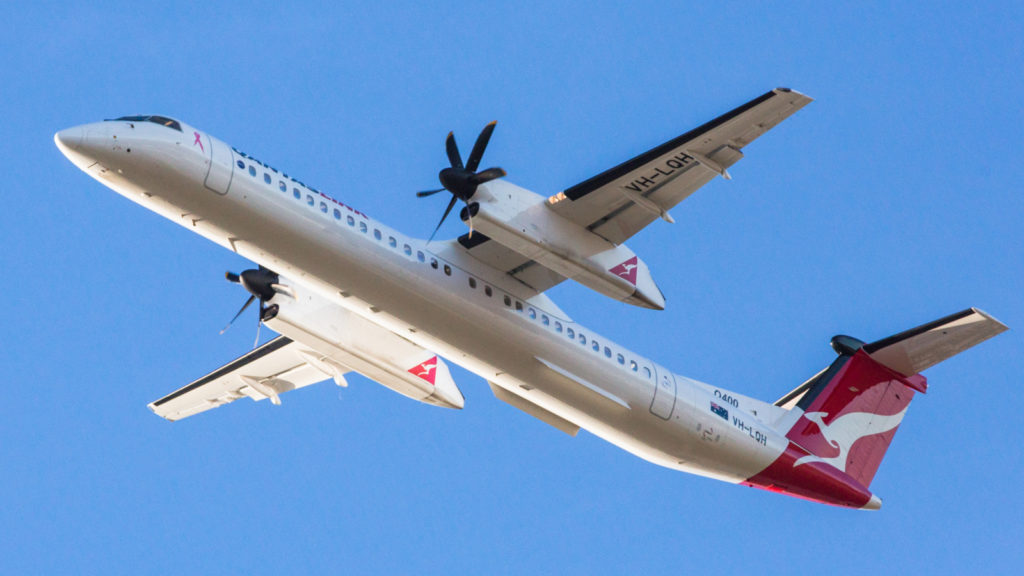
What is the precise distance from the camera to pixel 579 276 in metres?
19.7

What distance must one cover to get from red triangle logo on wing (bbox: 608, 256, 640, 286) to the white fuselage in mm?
1836

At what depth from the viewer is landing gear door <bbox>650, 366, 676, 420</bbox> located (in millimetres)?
21578

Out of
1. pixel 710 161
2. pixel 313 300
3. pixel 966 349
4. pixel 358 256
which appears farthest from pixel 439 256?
pixel 966 349

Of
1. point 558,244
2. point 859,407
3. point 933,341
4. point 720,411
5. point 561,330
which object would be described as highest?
point 933,341

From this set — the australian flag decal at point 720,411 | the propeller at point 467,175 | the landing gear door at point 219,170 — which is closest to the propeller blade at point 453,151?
the propeller at point 467,175

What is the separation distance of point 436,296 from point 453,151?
7.99 ft

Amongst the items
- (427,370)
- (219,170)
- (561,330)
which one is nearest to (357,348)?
(427,370)

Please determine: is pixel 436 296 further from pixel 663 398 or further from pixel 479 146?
pixel 663 398

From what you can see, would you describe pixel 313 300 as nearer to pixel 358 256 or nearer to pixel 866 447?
pixel 358 256

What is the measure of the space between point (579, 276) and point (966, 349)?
800cm

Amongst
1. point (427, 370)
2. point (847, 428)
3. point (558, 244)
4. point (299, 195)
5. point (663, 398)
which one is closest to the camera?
point (299, 195)

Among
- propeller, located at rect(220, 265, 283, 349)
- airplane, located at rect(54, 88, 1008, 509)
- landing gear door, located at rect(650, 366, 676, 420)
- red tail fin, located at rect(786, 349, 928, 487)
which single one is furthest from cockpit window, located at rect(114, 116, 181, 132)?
red tail fin, located at rect(786, 349, 928, 487)

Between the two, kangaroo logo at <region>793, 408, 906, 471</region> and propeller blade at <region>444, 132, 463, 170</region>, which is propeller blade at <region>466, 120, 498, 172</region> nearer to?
propeller blade at <region>444, 132, 463, 170</region>

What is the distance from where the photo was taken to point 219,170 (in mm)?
18031
